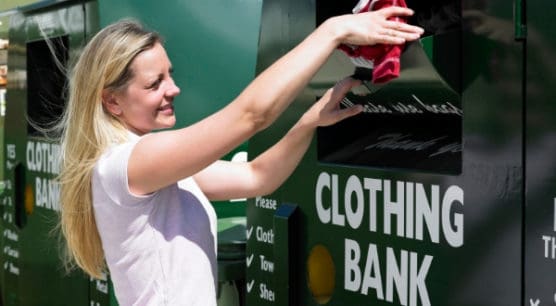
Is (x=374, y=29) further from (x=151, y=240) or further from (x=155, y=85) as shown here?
(x=151, y=240)

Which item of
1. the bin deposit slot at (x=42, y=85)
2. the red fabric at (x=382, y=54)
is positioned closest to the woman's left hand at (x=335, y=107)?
the red fabric at (x=382, y=54)

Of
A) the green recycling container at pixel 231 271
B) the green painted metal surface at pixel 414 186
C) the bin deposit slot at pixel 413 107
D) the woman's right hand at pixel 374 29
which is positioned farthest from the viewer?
the green recycling container at pixel 231 271

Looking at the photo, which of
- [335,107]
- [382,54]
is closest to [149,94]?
[335,107]

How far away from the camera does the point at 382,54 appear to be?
223cm

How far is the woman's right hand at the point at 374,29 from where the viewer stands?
2.15 m

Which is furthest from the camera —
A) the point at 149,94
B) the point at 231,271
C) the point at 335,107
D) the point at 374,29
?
the point at 231,271

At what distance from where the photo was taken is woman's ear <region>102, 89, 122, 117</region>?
8.29 feet

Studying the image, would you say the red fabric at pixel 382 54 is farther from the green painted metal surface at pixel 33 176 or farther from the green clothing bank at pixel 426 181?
the green painted metal surface at pixel 33 176

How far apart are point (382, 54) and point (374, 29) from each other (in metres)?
0.09

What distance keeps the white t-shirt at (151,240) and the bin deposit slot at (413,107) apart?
0.54 meters

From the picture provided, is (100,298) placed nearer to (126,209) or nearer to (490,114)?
(126,209)

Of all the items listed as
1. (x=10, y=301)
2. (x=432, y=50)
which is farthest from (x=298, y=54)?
(x=10, y=301)

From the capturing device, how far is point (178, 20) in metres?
4.53

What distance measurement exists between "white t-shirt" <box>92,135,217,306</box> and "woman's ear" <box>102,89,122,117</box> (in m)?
0.10
